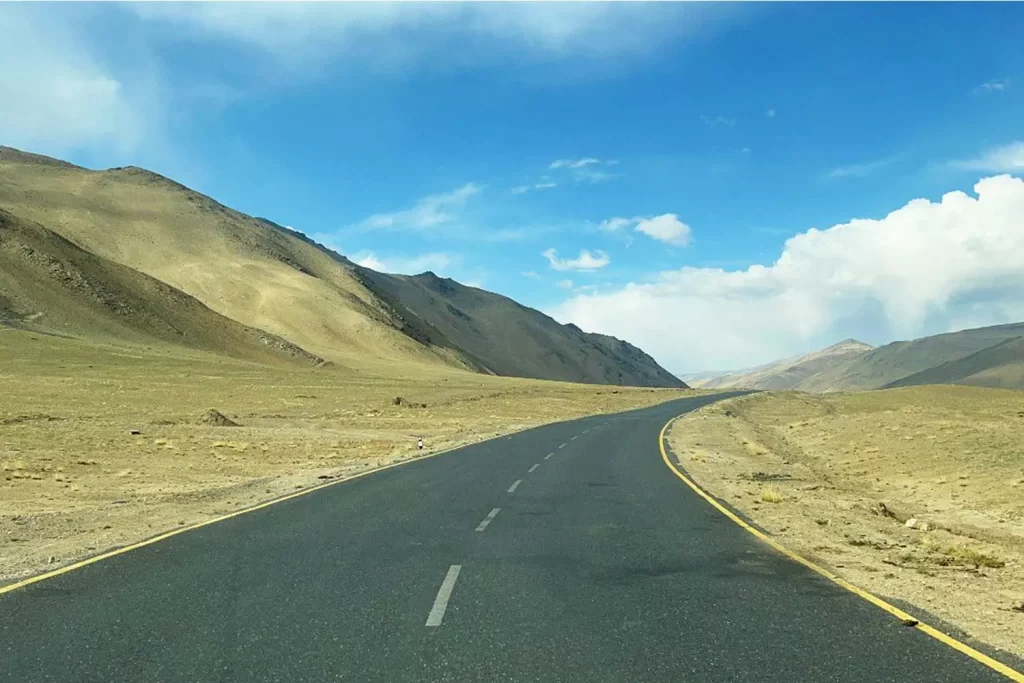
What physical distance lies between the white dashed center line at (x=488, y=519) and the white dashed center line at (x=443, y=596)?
3019 mm

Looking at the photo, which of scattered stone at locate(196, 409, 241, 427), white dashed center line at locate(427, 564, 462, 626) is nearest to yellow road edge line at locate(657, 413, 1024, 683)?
white dashed center line at locate(427, 564, 462, 626)

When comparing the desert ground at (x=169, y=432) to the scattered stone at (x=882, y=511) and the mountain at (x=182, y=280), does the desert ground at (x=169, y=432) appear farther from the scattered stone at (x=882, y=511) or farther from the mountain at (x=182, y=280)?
the mountain at (x=182, y=280)

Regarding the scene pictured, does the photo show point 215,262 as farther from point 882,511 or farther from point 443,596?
point 443,596

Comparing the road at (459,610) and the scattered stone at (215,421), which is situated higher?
the scattered stone at (215,421)

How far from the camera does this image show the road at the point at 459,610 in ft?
21.5

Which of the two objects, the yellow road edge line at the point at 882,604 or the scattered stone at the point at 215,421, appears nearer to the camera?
the yellow road edge line at the point at 882,604

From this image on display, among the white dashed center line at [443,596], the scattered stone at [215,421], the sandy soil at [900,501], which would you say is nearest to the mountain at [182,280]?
the scattered stone at [215,421]

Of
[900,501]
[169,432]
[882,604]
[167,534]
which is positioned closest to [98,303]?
[169,432]

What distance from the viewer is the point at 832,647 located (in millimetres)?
7047

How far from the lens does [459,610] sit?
827 cm

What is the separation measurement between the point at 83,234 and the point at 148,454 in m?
144

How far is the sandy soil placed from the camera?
9.51 meters

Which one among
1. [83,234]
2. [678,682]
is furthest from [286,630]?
[83,234]

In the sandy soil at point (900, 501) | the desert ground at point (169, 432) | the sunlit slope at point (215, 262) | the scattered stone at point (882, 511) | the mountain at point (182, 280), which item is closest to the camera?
the sandy soil at point (900, 501)
